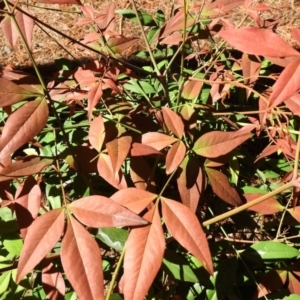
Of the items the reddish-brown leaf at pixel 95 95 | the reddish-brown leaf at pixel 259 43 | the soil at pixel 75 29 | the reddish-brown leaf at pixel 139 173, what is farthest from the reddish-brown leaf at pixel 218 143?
the soil at pixel 75 29

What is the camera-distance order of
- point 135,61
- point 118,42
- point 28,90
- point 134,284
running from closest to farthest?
point 134,284
point 28,90
point 118,42
point 135,61

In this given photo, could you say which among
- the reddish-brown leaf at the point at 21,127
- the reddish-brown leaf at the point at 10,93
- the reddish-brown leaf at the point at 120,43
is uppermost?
the reddish-brown leaf at the point at 10,93

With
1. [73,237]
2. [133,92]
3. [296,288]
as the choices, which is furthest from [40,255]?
[133,92]

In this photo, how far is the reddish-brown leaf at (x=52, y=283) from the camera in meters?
1.04

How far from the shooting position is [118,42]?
1.31m

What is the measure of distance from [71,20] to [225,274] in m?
1.89

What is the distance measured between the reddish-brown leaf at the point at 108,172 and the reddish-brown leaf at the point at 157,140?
95 millimetres

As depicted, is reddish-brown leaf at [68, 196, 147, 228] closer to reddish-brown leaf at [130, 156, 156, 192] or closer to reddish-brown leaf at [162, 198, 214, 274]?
reddish-brown leaf at [162, 198, 214, 274]

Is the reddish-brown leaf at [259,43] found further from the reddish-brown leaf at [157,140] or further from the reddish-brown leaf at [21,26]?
the reddish-brown leaf at [21,26]

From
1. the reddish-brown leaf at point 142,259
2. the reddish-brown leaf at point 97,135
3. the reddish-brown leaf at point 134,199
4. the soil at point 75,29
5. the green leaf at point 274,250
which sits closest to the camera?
the reddish-brown leaf at point 142,259

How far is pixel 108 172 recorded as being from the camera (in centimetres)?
94

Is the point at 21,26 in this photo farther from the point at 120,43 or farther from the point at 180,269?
the point at 180,269

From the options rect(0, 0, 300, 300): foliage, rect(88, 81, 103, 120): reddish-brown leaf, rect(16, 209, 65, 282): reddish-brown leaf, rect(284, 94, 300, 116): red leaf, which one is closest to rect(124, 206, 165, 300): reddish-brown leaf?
rect(0, 0, 300, 300): foliage

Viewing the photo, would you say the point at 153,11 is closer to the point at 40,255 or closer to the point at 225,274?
the point at 225,274
